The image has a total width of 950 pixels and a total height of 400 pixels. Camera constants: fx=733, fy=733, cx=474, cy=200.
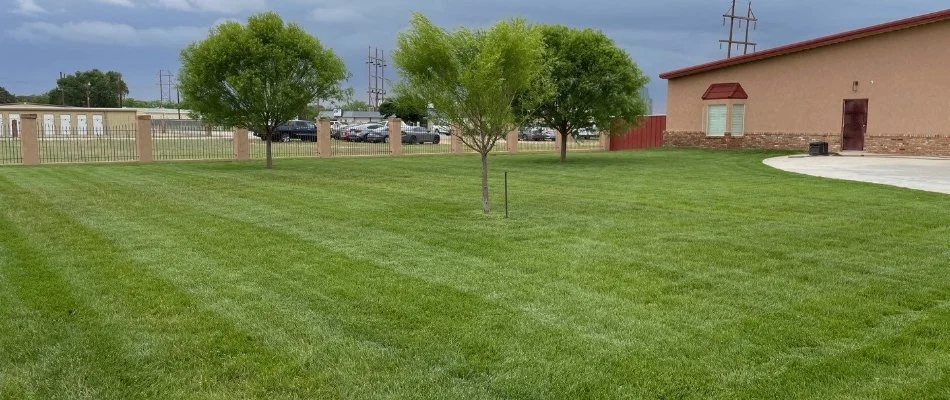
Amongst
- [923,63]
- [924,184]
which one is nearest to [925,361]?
[924,184]

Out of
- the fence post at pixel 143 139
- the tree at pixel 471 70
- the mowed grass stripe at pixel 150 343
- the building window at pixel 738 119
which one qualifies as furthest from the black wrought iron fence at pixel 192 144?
the mowed grass stripe at pixel 150 343

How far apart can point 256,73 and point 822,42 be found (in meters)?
22.5

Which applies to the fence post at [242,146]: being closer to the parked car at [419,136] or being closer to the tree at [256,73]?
the tree at [256,73]

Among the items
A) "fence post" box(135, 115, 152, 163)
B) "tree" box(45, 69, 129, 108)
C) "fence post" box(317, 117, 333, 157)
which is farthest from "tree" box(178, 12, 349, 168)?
"tree" box(45, 69, 129, 108)

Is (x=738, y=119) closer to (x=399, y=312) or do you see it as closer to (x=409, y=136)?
(x=409, y=136)

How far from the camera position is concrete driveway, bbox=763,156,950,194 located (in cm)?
1681

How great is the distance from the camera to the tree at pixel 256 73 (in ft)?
70.3

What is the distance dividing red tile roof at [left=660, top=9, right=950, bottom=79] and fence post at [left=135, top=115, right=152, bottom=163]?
2447 cm

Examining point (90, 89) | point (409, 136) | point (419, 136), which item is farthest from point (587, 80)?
point (90, 89)

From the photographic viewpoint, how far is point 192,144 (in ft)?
105

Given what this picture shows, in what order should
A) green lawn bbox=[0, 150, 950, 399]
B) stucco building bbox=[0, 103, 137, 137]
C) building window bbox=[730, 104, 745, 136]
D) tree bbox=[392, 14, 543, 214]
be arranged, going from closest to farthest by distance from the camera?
1. green lawn bbox=[0, 150, 950, 399]
2. tree bbox=[392, 14, 543, 214]
3. building window bbox=[730, 104, 745, 136]
4. stucco building bbox=[0, 103, 137, 137]

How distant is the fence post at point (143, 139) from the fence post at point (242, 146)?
10.2 feet

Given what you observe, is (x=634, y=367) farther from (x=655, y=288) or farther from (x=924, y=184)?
(x=924, y=184)

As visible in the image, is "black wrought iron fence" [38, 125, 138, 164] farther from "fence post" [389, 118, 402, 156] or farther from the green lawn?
the green lawn
